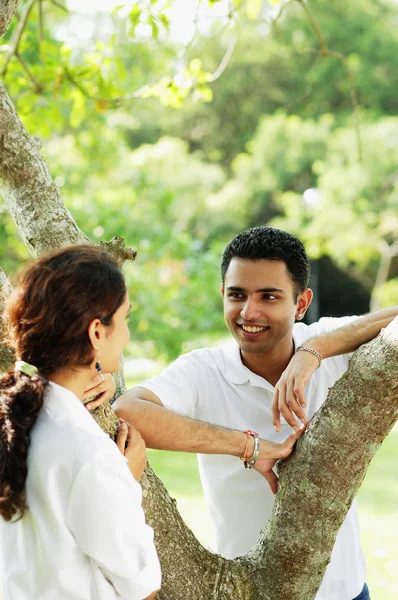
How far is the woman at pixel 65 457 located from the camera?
5.11 ft

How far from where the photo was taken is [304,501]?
7.00ft

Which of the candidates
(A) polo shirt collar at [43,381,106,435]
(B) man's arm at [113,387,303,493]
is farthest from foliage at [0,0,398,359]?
(A) polo shirt collar at [43,381,106,435]

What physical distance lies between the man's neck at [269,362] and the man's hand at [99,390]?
0.78m

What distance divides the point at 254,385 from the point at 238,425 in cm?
14

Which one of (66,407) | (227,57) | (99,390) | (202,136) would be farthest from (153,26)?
(202,136)

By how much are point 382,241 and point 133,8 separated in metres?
18.1

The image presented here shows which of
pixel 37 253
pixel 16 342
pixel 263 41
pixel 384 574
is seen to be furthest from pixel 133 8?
pixel 263 41

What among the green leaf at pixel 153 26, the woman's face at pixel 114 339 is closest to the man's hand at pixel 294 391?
the woman's face at pixel 114 339

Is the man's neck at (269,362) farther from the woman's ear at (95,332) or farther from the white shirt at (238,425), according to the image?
the woman's ear at (95,332)

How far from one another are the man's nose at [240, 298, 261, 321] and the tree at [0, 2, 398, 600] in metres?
0.52

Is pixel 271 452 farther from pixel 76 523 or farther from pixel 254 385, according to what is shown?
pixel 76 523

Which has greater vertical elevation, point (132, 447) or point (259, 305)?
point (259, 305)

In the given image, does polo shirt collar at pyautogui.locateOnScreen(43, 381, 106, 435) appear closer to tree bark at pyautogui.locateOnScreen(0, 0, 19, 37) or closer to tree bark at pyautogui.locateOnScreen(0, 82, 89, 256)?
tree bark at pyautogui.locateOnScreen(0, 82, 89, 256)

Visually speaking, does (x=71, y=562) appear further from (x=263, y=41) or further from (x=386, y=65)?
(x=263, y=41)
